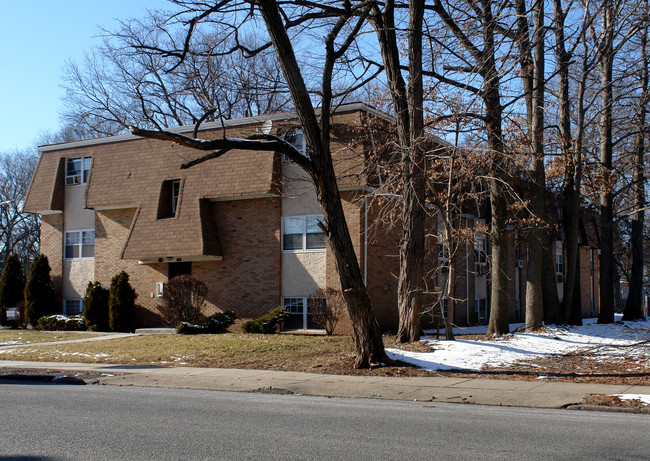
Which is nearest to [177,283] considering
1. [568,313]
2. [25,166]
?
[568,313]

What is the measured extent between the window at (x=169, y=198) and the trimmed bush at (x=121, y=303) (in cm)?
287

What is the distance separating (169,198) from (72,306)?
7.29 metres

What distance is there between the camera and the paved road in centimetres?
662

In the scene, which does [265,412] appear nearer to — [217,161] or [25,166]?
[217,161]

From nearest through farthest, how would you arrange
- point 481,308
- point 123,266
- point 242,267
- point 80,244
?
point 242,267
point 123,266
point 80,244
point 481,308

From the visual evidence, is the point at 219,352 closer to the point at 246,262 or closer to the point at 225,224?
the point at 246,262

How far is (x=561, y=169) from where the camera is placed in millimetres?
18328

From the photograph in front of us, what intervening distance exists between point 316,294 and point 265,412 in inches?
530

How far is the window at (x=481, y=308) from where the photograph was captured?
29712 mm

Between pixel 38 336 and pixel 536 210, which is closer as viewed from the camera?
pixel 536 210

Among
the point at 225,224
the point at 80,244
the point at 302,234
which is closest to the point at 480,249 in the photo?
the point at 302,234

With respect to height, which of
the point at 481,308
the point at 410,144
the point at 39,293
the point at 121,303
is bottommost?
the point at 481,308

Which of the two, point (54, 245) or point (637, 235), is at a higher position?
point (637, 235)

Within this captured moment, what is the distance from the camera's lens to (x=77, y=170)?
28844 millimetres
